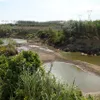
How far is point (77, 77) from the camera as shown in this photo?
92.3 feet

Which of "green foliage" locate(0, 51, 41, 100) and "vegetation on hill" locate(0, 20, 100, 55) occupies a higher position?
"green foliage" locate(0, 51, 41, 100)

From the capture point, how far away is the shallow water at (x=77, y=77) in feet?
80.1

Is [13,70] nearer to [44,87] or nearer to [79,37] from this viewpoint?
[44,87]

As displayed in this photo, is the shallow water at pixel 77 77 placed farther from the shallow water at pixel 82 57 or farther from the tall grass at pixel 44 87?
the tall grass at pixel 44 87

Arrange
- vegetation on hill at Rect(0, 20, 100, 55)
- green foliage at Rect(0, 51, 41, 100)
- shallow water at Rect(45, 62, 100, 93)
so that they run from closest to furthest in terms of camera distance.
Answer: green foliage at Rect(0, 51, 41, 100) → shallow water at Rect(45, 62, 100, 93) → vegetation on hill at Rect(0, 20, 100, 55)

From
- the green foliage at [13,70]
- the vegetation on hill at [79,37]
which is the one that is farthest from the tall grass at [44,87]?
the vegetation on hill at [79,37]

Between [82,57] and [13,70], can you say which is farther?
[82,57]

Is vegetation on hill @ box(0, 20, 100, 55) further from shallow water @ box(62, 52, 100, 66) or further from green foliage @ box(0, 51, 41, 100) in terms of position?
green foliage @ box(0, 51, 41, 100)

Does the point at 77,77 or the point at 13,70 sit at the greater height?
the point at 13,70

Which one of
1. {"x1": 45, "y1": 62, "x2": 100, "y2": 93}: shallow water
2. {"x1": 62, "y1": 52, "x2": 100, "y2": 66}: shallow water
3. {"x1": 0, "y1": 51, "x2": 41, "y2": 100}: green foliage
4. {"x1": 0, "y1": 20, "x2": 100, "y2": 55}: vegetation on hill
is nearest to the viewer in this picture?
{"x1": 0, "y1": 51, "x2": 41, "y2": 100}: green foliage

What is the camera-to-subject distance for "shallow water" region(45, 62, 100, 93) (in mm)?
24406

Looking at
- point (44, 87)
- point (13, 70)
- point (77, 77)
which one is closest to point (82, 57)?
point (77, 77)

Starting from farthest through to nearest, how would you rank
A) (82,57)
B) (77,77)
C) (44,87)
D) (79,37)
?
(79,37) → (82,57) → (77,77) → (44,87)

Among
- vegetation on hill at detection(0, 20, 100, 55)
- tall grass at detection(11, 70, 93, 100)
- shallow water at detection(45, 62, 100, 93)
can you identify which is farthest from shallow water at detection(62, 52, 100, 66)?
tall grass at detection(11, 70, 93, 100)
